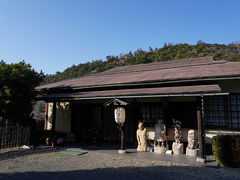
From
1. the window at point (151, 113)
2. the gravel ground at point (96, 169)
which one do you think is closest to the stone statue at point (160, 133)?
the window at point (151, 113)

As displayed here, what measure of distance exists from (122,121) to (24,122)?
18.2 ft

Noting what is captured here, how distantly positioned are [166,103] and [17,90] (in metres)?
7.69

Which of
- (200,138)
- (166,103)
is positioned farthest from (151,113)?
(200,138)

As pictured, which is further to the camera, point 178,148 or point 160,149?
point 160,149

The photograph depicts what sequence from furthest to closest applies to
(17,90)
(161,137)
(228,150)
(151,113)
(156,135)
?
(151,113) < (17,90) < (156,135) < (161,137) < (228,150)

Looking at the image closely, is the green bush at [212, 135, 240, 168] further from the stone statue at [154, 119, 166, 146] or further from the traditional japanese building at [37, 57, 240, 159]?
the stone statue at [154, 119, 166, 146]

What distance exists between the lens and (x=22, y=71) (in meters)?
9.21

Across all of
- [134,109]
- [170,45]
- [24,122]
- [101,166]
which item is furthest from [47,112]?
[170,45]

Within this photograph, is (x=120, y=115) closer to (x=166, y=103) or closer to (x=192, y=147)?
(x=166, y=103)

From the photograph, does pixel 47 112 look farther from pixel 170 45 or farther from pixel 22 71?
pixel 170 45

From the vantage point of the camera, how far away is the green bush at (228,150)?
5.72 meters

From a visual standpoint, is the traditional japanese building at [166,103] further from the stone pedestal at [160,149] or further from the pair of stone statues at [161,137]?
the stone pedestal at [160,149]

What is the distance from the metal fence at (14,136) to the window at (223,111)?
9094 millimetres

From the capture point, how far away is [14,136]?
28.8 feet
